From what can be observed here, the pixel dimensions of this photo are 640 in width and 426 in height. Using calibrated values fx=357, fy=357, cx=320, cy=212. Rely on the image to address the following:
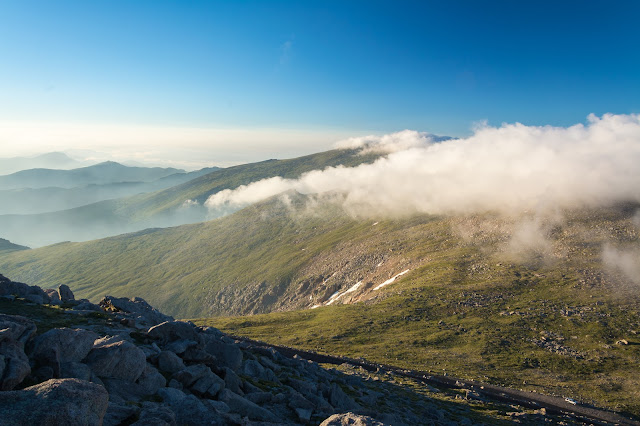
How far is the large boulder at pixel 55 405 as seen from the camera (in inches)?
543

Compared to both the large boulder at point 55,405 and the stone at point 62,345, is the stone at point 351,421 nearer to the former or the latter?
the large boulder at point 55,405

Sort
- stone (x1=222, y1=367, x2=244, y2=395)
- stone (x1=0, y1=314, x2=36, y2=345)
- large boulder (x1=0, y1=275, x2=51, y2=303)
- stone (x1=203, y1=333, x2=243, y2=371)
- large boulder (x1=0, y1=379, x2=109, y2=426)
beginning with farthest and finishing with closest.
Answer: large boulder (x1=0, y1=275, x2=51, y2=303)
stone (x1=203, y1=333, x2=243, y2=371)
stone (x1=222, y1=367, x2=244, y2=395)
stone (x1=0, y1=314, x2=36, y2=345)
large boulder (x1=0, y1=379, x2=109, y2=426)

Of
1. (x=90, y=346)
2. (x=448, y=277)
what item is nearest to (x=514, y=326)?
(x=448, y=277)

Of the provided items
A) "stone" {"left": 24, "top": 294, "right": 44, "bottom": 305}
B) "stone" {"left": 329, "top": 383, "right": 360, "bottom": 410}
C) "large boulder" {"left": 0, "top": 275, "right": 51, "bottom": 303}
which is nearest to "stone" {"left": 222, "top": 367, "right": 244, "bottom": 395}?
"stone" {"left": 329, "top": 383, "right": 360, "bottom": 410}

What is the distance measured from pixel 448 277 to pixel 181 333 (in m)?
168

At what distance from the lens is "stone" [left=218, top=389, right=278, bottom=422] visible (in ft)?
80.1

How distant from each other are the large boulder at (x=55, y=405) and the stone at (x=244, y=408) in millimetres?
10504

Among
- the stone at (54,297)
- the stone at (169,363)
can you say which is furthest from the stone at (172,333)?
the stone at (54,297)

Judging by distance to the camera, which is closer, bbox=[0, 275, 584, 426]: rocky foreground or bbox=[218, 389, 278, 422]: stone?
bbox=[0, 275, 584, 426]: rocky foreground

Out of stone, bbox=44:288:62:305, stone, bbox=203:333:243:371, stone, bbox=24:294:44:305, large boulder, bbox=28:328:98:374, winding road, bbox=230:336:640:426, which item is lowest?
winding road, bbox=230:336:640:426

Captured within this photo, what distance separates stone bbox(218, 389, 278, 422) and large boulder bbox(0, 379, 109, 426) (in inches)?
414

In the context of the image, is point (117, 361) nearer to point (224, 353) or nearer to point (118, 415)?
point (118, 415)

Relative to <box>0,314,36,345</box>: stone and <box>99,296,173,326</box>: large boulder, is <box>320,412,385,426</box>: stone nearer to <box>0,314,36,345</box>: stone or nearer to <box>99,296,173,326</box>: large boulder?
<box>0,314,36,345</box>: stone

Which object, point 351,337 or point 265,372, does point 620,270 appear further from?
point 265,372
